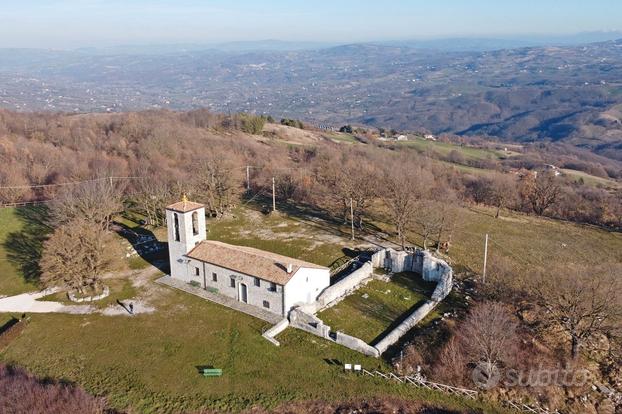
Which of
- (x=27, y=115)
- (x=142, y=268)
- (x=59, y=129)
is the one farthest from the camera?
(x=27, y=115)

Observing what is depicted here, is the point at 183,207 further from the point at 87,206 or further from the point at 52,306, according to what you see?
the point at 87,206

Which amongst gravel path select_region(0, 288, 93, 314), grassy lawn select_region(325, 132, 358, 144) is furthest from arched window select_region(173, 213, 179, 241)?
grassy lawn select_region(325, 132, 358, 144)

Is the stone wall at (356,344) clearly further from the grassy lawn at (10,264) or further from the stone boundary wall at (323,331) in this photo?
the grassy lawn at (10,264)

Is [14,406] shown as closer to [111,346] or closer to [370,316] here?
[111,346]

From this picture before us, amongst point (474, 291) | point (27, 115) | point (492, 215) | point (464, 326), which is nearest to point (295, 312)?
point (464, 326)

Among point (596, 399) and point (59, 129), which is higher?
point (59, 129)

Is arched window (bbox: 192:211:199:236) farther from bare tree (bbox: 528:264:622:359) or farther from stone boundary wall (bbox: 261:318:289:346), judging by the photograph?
bare tree (bbox: 528:264:622:359)
